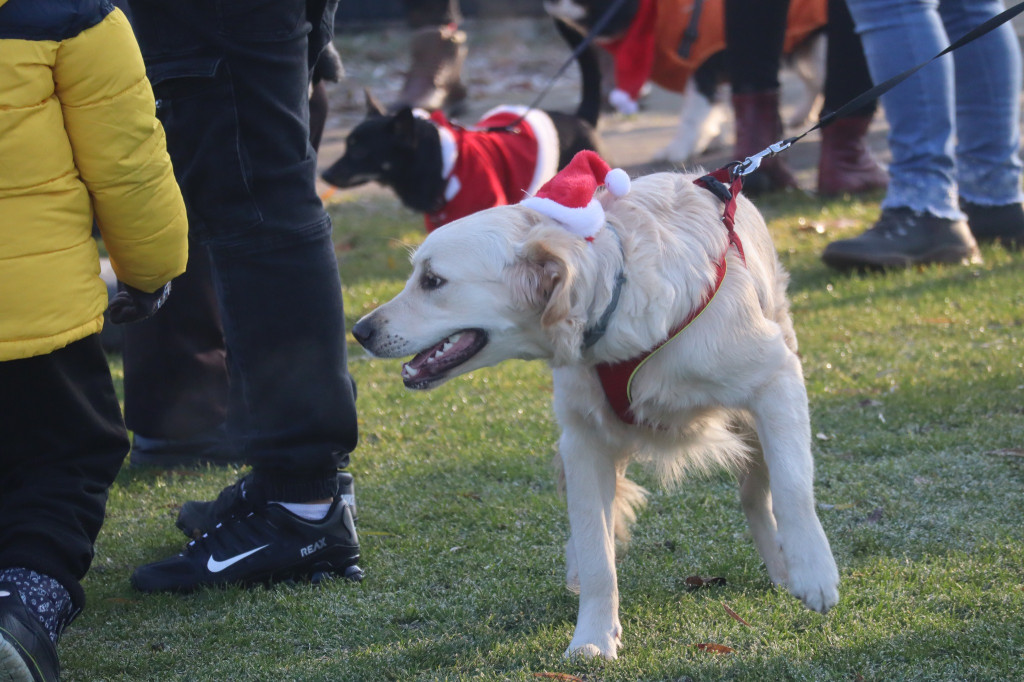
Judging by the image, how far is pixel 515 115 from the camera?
18.5ft

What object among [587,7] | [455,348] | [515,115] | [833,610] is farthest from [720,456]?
[587,7]

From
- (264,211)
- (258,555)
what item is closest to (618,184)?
(264,211)

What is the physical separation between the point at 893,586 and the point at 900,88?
2823 mm

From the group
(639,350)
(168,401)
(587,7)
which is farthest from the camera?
(587,7)

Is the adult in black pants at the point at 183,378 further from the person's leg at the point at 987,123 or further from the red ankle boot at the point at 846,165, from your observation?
the red ankle boot at the point at 846,165

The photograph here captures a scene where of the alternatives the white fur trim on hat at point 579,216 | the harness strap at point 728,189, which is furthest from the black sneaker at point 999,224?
the white fur trim on hat at point 579,216

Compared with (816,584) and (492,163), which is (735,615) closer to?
(816,584)

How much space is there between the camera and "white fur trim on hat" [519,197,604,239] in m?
2.06

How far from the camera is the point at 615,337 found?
2074 mm

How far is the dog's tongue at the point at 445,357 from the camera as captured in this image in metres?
2.17

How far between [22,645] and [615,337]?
3.99 ft

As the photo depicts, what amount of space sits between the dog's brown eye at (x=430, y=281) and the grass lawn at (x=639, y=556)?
715 mm

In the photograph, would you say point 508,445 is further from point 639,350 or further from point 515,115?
point 515,115

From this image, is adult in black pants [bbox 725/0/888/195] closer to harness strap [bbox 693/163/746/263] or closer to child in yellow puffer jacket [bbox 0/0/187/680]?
harness strap [bbox 693/163/746/263]
